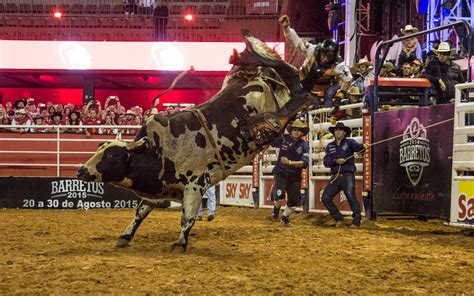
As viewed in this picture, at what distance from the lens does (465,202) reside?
7.37 meters

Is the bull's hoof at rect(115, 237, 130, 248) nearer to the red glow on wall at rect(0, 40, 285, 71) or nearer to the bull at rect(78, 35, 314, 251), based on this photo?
the bull at rect(78, 35, 314, 251)

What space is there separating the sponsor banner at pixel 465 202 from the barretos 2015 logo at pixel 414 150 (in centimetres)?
76

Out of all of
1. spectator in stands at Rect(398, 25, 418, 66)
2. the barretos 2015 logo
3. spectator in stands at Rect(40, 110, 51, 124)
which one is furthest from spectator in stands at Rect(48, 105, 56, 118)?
the barretos 2015 logo

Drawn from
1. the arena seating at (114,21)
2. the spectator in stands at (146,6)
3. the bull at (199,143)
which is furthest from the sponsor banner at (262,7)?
the bull at (199,143)

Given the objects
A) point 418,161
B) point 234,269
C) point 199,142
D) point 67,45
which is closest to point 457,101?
point 418,161

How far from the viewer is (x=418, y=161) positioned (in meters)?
8.29

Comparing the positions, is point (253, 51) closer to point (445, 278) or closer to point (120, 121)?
point (445, 278)

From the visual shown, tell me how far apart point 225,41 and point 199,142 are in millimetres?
15773

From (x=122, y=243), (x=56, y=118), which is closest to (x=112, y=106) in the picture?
(x=56, y=118)

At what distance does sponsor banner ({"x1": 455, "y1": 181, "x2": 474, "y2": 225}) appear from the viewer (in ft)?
23.9

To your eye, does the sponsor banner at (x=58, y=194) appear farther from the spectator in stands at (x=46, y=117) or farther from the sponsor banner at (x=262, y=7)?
the sponsor banner at (x=262, y=7)

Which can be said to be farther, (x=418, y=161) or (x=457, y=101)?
(x=418, y=161)

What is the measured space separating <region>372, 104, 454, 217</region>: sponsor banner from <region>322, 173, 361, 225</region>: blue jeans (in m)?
0.46

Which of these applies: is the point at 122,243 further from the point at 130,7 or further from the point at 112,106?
the point at 130,7
